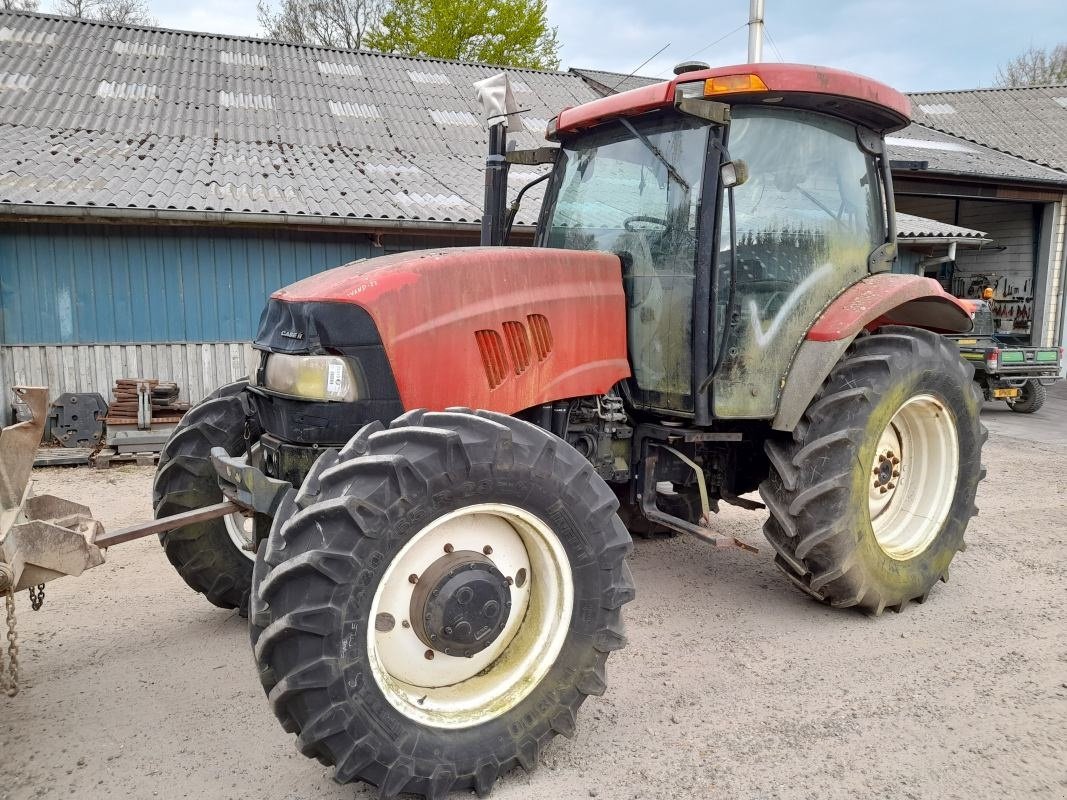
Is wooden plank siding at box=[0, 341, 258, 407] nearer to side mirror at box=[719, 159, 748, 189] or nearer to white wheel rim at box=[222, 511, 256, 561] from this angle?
white wheel rim at box=[222, 511, 256, 561]

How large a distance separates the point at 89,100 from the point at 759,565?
35.2ft

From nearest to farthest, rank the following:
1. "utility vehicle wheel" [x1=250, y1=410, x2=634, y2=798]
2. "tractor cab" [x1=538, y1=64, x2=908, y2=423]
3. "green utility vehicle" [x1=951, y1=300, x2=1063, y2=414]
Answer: "utility vehicle wheel" [x1=250, y1=410, x2=634, y2=798] → "tractor cab" [x1=538, y1=64, x2=908, y2=423] → "green utility vehicle" [x1=951, y1=300, x2=1063, y2=414]

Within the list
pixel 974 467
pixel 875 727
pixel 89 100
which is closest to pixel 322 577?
pixel 875 727

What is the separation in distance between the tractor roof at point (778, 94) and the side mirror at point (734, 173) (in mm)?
274

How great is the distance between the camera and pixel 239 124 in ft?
37.0

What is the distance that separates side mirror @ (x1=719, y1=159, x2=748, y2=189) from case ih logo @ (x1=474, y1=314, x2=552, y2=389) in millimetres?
927

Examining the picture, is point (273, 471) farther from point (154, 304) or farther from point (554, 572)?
point (154, 304)

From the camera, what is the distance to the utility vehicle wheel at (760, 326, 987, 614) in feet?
11.6

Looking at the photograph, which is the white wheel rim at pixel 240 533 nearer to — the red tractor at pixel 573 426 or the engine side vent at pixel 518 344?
the red tractor at pixel 573 426

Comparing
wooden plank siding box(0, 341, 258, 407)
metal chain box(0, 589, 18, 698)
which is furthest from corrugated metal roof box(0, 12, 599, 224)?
metal chain box(0, 589, 18, 698)

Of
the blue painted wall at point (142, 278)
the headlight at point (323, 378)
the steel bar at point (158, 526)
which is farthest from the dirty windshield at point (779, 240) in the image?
the blue painted wall at point (142, 278)

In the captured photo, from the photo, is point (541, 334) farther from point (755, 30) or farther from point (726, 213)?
point (755, 30)

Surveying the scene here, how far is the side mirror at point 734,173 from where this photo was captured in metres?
3.22

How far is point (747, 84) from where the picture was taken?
3.21 m
